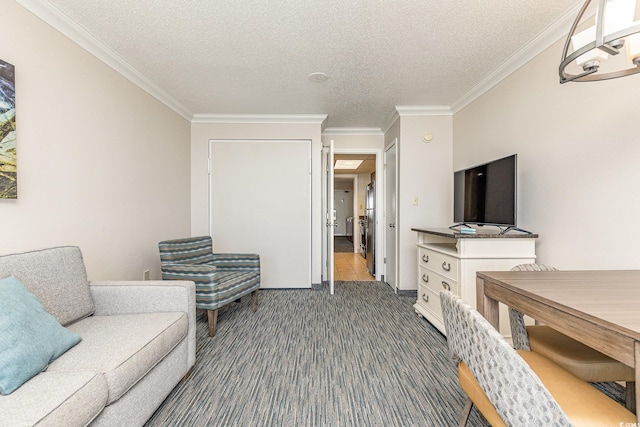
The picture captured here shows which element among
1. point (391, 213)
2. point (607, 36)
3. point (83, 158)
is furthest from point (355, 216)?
point (607, 36)

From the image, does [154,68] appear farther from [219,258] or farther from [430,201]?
[430,201]

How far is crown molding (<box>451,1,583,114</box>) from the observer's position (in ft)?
5.94

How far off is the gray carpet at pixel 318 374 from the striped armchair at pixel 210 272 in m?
0.29

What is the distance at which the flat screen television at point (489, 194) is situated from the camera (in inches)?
81.6

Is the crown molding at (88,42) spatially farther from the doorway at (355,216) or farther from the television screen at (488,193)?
the television screen at (488,193)

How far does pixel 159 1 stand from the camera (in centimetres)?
167

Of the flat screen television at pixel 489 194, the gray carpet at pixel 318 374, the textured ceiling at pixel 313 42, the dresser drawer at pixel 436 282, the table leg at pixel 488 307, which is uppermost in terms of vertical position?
the textured ceiling at pixel 313 42

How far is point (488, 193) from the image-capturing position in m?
2.35

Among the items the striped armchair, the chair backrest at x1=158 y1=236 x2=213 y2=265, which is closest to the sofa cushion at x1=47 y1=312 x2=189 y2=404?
the striped armchair

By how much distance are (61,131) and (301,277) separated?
2813 mm

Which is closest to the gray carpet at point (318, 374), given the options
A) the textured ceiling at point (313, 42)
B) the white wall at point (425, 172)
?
the white wall at point (425, 172)

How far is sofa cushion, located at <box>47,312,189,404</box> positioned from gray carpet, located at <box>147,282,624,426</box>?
411 mm

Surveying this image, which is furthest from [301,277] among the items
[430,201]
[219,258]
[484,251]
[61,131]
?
[61,131]

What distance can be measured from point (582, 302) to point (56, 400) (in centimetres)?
179
